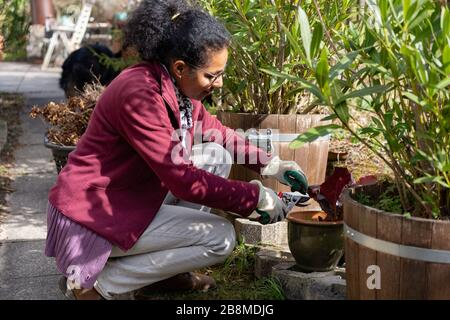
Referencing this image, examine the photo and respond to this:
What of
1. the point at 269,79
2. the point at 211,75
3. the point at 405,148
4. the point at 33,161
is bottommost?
the point at 33,161

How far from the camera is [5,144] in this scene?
6.39 metres

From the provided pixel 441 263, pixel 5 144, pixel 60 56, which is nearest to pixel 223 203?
pixel 441 263

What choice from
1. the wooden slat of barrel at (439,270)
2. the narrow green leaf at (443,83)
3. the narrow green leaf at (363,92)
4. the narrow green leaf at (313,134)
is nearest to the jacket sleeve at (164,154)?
the narrow green leaf at (313,134)

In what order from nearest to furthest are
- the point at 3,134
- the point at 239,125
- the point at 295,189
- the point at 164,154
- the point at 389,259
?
the point at 389,259 → the point at 164,154 → the point at 295,189 → the point at 239,125 → the point at 3,134

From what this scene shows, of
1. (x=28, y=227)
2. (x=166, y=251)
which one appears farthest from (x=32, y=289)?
(x=28, y=227)

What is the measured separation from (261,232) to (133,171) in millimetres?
862

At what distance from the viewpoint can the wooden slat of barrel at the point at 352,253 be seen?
2.20 metres

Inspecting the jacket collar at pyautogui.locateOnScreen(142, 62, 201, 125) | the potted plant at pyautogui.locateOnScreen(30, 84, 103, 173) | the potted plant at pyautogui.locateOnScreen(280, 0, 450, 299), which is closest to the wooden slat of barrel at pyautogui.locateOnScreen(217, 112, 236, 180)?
the jacket collar at pyautogui.locateOnScreen(142, 62, 201, 125)

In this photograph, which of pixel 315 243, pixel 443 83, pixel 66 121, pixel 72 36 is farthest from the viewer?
pixel 72 36

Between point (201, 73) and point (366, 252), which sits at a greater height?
point (201, 73)

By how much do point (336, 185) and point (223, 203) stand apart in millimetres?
517

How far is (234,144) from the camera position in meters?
3.24

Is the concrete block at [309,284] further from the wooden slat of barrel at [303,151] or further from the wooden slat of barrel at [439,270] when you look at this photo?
the wooden slat of barrel at [303,151]

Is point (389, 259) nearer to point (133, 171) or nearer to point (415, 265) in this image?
point (415, 265)
